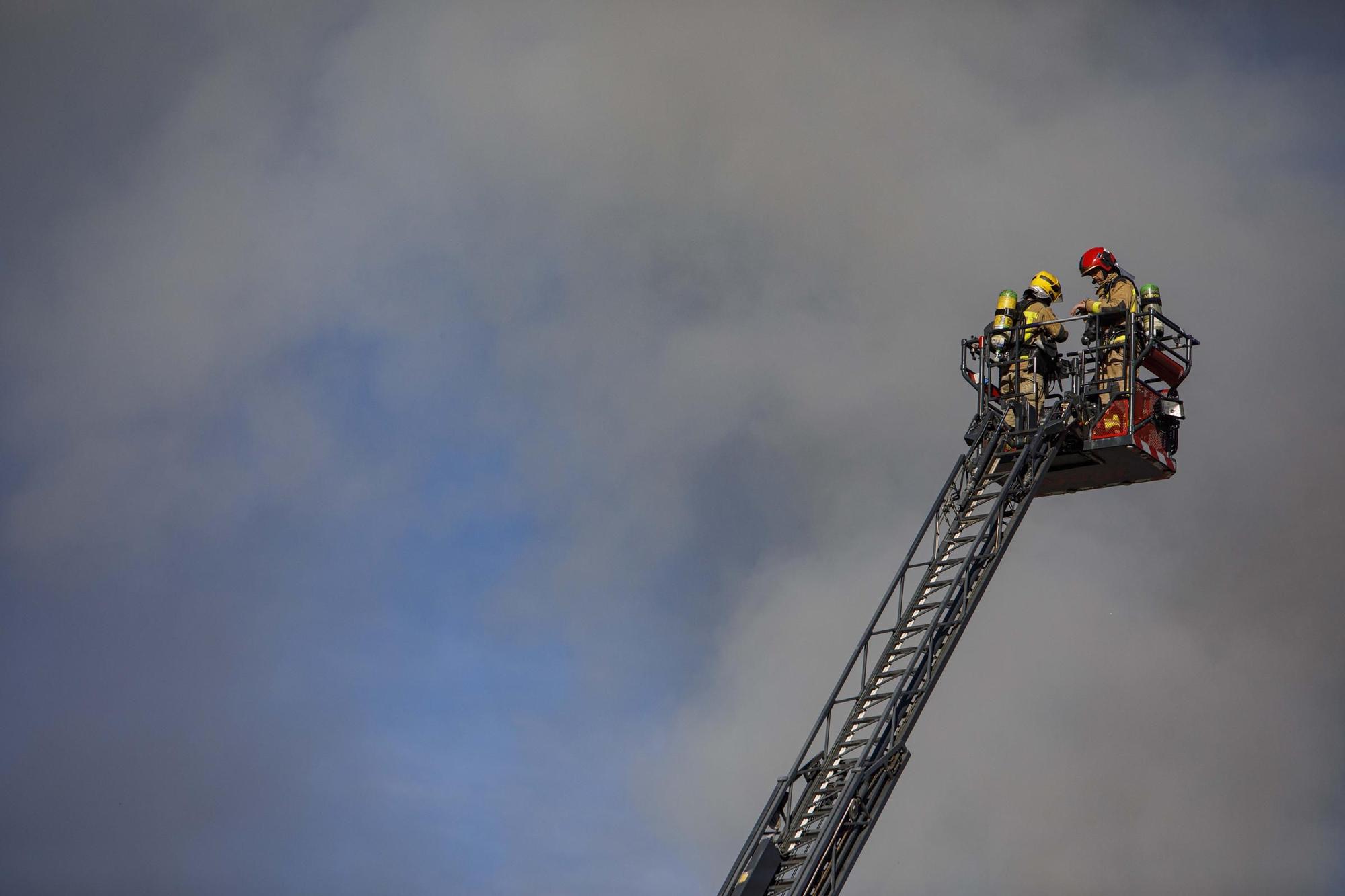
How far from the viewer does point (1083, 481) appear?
33.0 metres

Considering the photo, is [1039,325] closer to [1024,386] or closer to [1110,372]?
[1024,386]

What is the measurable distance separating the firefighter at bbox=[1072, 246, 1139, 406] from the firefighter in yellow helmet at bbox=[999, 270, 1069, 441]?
0.51 meters

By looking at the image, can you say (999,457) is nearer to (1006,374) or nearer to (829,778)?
(1006,374)

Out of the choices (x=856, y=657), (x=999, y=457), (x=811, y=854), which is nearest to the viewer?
(x=811, y=854)

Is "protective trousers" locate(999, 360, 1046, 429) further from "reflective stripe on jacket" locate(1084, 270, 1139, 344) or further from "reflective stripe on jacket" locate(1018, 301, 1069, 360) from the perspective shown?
"reflective stripe on jacket" locate(1084, 270, 1139, 344)

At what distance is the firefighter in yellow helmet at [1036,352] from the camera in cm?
3209

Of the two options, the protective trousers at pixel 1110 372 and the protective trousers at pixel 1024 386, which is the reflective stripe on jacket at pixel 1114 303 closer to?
the protective trousers at pixel 1110 372

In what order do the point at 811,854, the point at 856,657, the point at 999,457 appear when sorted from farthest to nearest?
1. the point at 999,457
2. the point at 856,657
3. the point at 811,854

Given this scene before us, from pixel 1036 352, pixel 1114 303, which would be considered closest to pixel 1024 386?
pixel 1036 352

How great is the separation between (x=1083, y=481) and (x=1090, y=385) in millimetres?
1747

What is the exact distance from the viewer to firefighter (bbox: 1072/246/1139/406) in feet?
106

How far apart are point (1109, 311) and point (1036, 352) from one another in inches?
54.6

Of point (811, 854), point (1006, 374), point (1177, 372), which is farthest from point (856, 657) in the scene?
point (1177, 372)

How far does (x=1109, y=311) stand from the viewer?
32.3 m
